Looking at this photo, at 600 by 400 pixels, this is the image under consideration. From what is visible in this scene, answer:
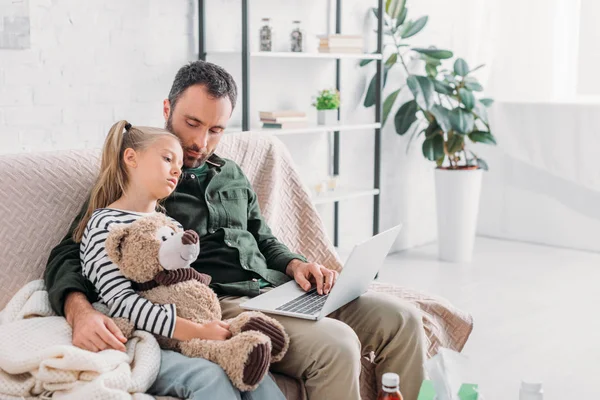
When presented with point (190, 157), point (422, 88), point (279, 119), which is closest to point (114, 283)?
point (190, 157)

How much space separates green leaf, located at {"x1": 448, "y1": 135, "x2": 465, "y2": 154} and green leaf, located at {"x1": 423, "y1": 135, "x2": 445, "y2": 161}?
0.14ft

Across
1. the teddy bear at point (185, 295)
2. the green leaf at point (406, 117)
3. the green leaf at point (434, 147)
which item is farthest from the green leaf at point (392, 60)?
the teddy bear at point (185, 295)

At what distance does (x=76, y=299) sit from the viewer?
5.66ft

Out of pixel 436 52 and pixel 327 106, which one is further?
pixel 436 52

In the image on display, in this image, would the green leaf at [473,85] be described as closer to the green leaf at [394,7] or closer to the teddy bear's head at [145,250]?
the green leaf at [394,7]

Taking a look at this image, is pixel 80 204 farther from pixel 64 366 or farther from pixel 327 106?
pixel 327 106

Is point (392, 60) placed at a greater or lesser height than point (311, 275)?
greater

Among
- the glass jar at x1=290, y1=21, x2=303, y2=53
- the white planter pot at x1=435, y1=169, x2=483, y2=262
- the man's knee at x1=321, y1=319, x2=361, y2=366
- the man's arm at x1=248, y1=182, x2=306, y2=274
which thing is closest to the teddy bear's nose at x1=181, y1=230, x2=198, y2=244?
the man's knee at x1=321, y1=319, x2=361, y2=366

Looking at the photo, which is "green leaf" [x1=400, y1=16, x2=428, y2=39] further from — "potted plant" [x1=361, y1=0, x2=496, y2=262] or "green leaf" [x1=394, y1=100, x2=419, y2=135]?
"green leaf" [x1=394, y1=100, x2=419, y2=135]

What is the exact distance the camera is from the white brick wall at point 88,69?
278 cm

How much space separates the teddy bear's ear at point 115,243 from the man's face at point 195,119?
0.40m

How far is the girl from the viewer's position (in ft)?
5.32

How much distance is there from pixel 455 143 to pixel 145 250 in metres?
2.84

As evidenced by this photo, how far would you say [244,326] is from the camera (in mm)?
1719
